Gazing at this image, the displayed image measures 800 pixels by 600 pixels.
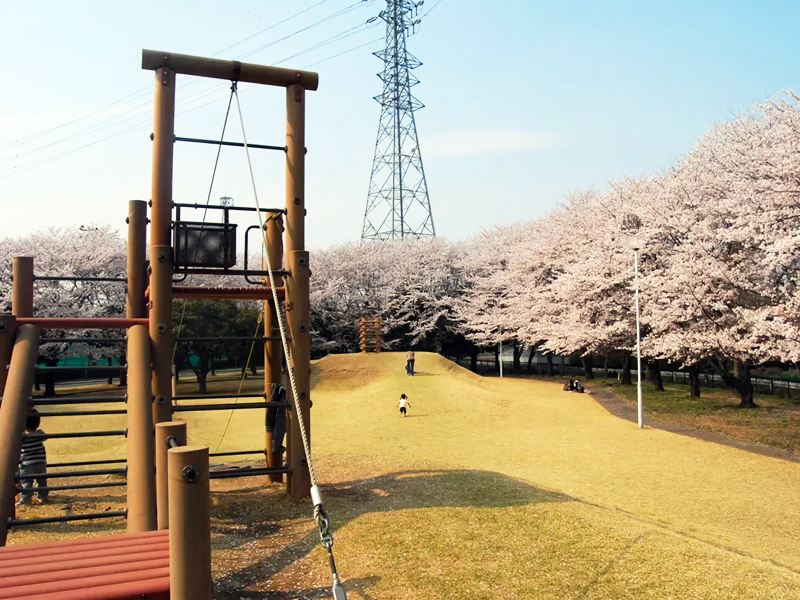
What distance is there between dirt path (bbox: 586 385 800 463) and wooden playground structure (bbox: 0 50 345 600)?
1272cm

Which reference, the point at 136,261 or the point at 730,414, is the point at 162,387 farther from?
the point at 730,414

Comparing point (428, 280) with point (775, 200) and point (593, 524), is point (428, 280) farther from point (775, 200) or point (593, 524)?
point (593, 524)

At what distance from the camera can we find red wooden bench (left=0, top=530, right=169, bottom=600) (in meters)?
3.45

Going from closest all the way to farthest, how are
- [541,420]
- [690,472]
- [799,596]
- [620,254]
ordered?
[799,596] → [690,472] → [541,420] → [620,254]

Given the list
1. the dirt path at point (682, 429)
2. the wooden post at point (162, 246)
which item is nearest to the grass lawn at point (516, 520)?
the dirt path at point (682, 429)

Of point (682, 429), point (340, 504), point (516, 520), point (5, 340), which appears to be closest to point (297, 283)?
point (340, 504)

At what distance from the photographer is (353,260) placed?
4672cm

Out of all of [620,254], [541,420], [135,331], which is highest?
[620,254]

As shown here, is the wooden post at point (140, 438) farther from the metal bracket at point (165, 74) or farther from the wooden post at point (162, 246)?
the metal bracket at point (165, 74)

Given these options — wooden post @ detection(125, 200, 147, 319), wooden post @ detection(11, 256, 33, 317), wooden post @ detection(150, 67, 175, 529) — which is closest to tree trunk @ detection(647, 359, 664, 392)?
wooden post @ detection(125, 200, 147, 319)

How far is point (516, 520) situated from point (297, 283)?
12.5ft

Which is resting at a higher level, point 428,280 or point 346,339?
point 428,280

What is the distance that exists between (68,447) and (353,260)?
31.5 meters

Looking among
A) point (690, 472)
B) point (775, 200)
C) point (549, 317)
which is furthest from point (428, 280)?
point (690, 472)
